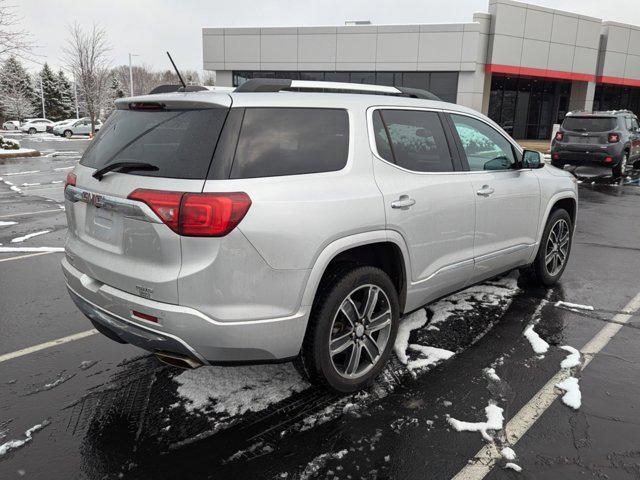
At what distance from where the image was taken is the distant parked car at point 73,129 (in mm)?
40844

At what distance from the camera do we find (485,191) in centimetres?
404

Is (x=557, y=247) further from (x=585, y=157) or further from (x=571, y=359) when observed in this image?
(x=585, y=157)

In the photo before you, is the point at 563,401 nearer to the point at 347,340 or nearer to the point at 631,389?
the point at 631,389

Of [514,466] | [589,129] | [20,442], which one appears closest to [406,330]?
[514,466]

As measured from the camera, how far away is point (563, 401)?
10.5 feet

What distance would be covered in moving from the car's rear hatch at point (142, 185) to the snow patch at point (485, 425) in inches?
68.4

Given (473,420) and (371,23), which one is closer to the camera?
(473,420)

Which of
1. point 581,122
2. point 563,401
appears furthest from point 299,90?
point 581,122

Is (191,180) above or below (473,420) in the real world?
above

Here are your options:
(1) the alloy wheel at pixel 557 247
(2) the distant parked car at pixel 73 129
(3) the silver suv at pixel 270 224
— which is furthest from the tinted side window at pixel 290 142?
(2) the distant parked car at pixel 73 129

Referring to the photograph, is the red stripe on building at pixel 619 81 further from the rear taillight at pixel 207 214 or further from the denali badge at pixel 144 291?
the denali badge at pixel 144 291

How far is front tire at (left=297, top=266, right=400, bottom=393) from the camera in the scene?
2939mm

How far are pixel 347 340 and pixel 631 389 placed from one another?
75.5 inches

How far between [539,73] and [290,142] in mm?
30996
